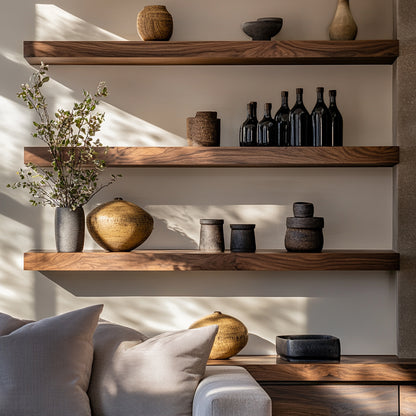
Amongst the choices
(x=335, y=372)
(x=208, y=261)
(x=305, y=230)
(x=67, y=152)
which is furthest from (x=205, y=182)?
(x=335, y=372)

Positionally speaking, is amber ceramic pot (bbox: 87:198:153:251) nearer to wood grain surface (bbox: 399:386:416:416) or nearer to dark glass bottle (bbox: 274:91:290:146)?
dark glass bottle (bbox: 274:91:290:146)

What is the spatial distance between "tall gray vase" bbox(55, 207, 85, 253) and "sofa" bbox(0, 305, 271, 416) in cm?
69

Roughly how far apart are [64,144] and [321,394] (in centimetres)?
173

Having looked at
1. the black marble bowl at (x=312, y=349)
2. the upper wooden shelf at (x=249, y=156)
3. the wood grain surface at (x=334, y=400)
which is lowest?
the wood grain surface at (x=334, y=400)

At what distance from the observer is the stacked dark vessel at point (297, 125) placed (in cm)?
335

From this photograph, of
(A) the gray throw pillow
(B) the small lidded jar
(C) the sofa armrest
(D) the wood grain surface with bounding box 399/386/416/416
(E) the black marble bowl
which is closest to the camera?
(C) the sofa armrest

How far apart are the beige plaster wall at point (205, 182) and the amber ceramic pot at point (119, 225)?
0.23 meters

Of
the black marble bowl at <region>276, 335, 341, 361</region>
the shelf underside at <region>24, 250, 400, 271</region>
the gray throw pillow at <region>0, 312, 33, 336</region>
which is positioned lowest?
the black marble bowl at <region>276, 335, 341, 361</region>

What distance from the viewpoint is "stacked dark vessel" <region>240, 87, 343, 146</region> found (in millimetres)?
3346

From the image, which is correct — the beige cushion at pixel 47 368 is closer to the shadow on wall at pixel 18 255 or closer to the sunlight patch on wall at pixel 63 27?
the shadow on wall at pixel 18 255

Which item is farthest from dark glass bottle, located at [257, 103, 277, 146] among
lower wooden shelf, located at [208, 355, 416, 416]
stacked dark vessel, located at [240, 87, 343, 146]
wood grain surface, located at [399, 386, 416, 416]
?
wood grain surface, located at [399, 386, 416, 416]

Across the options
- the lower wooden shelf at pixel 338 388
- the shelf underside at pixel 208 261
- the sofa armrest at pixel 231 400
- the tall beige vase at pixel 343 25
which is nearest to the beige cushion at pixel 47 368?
the sofa armrest at pixel 231 400

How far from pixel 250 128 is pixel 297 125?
240 mm

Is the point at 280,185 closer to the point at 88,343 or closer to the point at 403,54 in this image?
the point at 403,54
